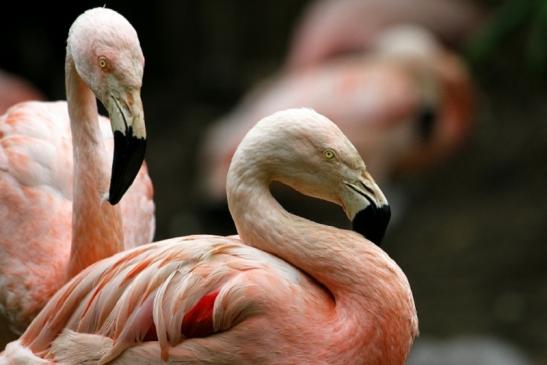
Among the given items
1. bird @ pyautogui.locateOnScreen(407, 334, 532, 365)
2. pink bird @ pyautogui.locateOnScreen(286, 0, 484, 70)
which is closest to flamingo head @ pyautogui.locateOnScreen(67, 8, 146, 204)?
bird @ pyautogui.locateOnScreen(407, 334, 532, 365)

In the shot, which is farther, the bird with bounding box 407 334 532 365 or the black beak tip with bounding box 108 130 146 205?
the bird with bounding box 407 334 532 365

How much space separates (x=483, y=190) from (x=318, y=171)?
6119 millimetres

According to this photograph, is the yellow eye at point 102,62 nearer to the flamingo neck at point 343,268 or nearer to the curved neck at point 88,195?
the curved neck at point 88,195

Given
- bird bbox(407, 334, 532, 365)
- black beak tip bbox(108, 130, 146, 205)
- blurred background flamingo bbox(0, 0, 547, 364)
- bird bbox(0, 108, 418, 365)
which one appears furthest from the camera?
blurred background flamingo bbox(0, 0, 547, 364)

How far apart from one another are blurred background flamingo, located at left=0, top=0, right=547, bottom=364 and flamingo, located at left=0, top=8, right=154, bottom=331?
9.94 ft

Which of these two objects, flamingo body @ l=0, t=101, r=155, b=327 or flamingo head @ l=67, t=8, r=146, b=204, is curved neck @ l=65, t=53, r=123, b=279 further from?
flamingo head @ l=67, t=8, r=146, b=204

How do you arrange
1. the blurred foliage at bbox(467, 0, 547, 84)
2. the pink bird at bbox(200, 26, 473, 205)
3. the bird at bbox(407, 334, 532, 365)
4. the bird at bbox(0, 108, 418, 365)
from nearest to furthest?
the bird at bbox(0, 108, 418, 365), the blurred foliage at bbox(467, 0, 547, 84), the bird at bbox(407, 334, 532, 365), the pink bird at bbox(200, 26, 473, 205)

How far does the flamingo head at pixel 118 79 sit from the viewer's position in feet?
12.1

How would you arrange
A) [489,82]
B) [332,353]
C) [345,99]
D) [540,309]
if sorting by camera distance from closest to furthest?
[332,353], [540,309], [345,99], [489,82]

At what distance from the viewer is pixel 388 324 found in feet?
11.5

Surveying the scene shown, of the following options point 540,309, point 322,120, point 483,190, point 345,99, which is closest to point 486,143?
point 483,190

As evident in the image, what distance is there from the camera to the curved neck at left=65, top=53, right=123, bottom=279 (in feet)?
13.7

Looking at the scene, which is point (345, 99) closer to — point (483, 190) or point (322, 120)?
point (483, 190)

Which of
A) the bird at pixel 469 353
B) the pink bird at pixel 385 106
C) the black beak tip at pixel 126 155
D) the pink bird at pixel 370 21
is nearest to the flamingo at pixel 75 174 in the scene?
the black beak tip at pixel 126 155
